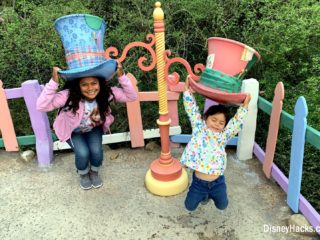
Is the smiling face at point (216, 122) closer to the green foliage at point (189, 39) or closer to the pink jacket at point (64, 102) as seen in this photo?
the pink jacket at point (64, 102)

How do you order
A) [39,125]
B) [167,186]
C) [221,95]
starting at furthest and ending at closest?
[39,125]
[167,186]
[221,95]

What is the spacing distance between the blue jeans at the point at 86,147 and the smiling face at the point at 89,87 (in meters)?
0.40

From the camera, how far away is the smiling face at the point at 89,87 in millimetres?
2814

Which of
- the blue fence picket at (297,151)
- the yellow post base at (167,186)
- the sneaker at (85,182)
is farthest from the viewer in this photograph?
the sneaker at (85,182)

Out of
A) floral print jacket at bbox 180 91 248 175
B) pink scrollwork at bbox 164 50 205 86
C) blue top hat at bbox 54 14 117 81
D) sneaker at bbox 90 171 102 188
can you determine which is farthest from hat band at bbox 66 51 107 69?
sneaker at bbox 90 171 102 188

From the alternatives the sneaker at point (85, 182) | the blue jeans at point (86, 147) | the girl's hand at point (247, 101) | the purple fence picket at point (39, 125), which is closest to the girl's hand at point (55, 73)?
the blue jeans at point (86, 147)

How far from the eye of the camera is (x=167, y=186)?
10.1ft

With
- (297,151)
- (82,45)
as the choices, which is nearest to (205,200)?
(297,151)

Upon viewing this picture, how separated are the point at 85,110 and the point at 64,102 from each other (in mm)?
184

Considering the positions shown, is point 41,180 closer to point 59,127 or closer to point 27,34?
point 59,127

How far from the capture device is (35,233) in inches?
107

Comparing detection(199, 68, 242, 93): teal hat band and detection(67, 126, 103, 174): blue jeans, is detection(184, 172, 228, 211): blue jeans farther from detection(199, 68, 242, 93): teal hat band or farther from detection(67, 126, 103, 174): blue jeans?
detection(67, 126, 103, 174): blue jeans

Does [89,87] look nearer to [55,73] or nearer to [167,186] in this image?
[55,73]

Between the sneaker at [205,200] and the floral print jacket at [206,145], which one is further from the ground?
the floral print jacket at [206,145]
